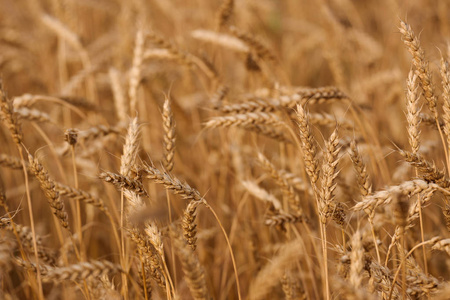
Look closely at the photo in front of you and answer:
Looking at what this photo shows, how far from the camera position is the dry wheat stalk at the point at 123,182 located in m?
1.39

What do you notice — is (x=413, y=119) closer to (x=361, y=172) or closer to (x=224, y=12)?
(x=361, y=172)

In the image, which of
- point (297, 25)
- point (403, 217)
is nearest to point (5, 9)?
point (297, 25)

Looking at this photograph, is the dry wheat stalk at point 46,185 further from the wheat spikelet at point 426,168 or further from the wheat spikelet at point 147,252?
the wheat spikelet at point 426,168

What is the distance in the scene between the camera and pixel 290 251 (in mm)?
1492

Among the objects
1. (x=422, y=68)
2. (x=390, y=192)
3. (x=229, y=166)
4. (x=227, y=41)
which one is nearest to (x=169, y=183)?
(x=390, y=192)

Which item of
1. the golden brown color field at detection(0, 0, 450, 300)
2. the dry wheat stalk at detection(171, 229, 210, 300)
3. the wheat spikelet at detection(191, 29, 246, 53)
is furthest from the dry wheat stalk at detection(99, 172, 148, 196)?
the wheat spikelet at detection(191, 29, 246, 53)

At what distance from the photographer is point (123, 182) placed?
1.42 m

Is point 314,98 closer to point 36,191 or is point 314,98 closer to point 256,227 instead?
point 256,227

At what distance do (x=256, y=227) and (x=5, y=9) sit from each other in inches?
156

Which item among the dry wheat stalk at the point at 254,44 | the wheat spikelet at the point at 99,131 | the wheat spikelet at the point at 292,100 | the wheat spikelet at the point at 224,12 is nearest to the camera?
the wheat spikelet at the point at 292,100

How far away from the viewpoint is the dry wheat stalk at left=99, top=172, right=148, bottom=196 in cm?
139

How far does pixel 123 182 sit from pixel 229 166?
1.47 metres

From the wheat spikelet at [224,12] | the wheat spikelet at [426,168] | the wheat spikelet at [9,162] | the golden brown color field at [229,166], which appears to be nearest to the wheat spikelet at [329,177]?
the golden brown color field at [229,166]

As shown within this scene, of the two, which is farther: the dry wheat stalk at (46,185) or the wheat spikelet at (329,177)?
the dry wheat stalk at (46,185)
